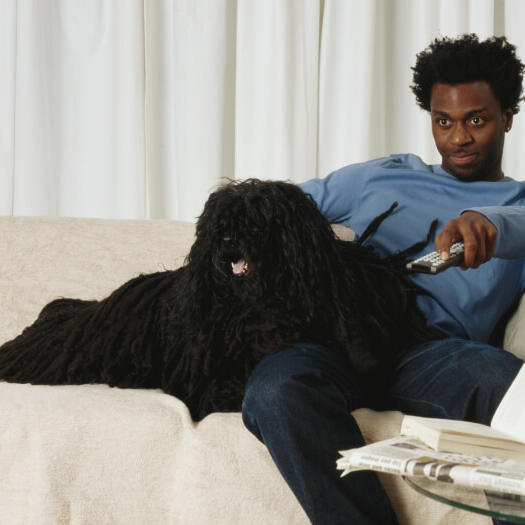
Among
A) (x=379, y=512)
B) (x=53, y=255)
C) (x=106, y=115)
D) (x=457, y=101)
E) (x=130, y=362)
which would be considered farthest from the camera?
(x=106, y=115)

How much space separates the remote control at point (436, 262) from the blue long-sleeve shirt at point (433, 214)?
0.98 ft

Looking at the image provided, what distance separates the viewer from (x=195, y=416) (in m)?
1.30

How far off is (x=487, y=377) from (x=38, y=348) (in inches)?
34.6

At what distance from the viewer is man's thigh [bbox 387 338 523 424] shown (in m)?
1.22

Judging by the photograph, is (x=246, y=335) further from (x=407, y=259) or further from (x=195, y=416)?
(x=407, y=259)

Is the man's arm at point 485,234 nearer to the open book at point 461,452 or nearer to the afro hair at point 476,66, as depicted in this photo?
the open book at point 461,452

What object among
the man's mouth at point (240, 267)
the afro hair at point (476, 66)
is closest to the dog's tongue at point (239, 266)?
the man's mouth at point (240, 267)

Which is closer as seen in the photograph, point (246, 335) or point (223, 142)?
point (246, 335)

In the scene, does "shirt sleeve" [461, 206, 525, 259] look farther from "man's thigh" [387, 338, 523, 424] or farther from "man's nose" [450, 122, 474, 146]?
"man's nose" [450, 122, 474, 146]

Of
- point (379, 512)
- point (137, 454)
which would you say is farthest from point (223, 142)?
point (379, 512)

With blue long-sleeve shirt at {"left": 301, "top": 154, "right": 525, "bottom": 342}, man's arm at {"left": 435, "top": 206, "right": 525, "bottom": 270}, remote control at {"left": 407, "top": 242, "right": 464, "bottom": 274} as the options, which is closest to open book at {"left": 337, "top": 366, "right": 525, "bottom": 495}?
remote control at {"left": 407, "top": 242, "right": 464, "bottom": 274}

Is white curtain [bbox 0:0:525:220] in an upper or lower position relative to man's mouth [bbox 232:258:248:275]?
upper

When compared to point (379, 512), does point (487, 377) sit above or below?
above

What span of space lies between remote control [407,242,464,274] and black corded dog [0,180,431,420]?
24 centimetres
